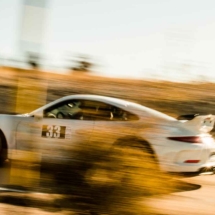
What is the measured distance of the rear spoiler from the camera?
7279 millimetres

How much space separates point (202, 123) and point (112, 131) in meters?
1.90

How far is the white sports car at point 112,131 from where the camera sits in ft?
19.2

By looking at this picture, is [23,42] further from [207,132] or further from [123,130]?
[207,132]

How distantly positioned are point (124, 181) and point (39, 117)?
1283 mm

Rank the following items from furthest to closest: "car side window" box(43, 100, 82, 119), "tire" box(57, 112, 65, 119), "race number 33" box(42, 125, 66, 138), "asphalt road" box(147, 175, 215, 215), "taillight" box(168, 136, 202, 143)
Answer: "tire" box(57, 112, 65, 119), "car side window" box(43, 100, 82, 119), "taillight" box(168, 136, 202, 143), "race number 33" box(42, 125, 66, 138), "asphalt road" box(147, 175, 215, 215)

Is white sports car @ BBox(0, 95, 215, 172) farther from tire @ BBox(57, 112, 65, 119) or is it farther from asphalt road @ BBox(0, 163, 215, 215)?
asphalt road @ BBox(0, 163, 215, 215)

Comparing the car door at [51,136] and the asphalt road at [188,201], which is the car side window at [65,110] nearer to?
the car door at [51,136]

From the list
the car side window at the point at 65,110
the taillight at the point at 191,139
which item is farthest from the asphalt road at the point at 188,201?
the car side window at the point at 65,110

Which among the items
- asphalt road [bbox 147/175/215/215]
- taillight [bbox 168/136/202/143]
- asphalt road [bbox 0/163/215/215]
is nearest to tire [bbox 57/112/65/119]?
taillight [bbox 168/136/202/143]

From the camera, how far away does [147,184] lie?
557 centimetres

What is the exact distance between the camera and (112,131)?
5836 millimetres

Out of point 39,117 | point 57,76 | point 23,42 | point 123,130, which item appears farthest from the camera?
point 57,76

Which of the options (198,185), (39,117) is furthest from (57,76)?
(198,185)

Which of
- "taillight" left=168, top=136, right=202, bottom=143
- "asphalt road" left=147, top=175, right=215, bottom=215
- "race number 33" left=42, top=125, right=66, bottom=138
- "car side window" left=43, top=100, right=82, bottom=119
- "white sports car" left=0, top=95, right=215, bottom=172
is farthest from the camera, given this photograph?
"car side window" left=43, top=100, right=82, bottom=119
